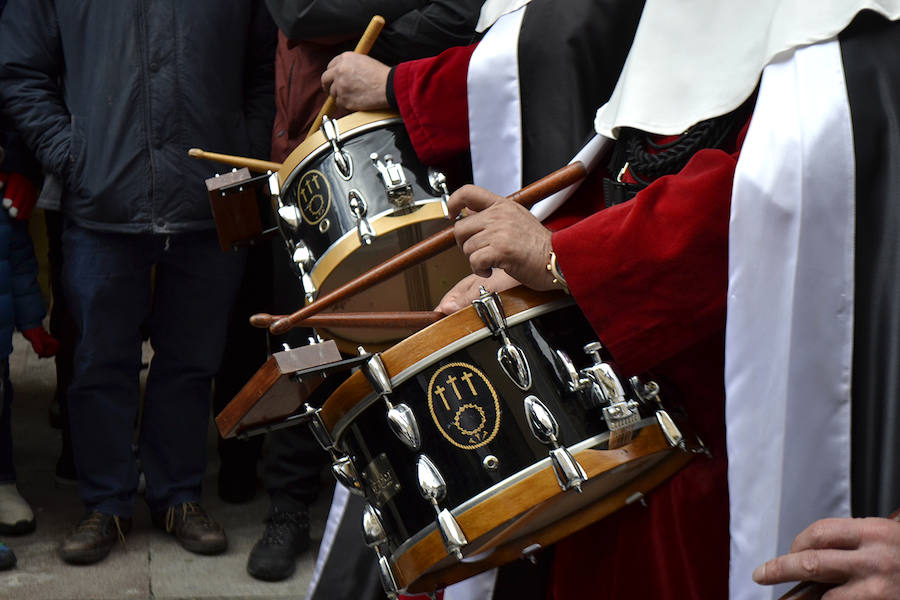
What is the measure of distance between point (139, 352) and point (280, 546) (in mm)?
778

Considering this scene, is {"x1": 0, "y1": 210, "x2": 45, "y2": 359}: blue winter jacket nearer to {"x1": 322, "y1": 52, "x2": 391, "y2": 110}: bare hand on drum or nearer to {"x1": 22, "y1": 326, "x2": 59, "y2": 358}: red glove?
{"x1": 22, "y1": 326, "x2": 59, "y2": 358}: red glove

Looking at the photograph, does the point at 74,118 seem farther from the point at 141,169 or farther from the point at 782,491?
the point at 782,491

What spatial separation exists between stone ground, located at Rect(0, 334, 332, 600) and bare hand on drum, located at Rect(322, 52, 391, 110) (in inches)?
63.9

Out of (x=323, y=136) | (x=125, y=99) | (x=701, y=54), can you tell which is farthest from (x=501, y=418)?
(x=125, y=99)

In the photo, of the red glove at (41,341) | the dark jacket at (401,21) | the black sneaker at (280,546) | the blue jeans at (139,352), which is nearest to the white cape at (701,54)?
the dark jacket at (401,21)

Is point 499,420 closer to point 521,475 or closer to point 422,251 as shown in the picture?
point 521,475

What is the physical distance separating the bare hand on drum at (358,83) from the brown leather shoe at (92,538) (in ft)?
5.68

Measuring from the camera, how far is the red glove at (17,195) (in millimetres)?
3438

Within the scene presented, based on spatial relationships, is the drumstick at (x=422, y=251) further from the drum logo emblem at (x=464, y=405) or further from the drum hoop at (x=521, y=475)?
the drum hoop at (x=521, y=475)

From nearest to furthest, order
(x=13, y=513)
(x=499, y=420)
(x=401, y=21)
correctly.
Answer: (x=499, y=420), (x=401, y=21), (x=13, y=513)

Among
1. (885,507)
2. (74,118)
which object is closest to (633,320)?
(885,507)

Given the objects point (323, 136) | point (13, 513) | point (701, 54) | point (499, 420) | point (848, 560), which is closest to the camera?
point (848, 560)

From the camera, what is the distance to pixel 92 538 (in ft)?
11.2

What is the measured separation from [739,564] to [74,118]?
2.53 m
